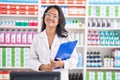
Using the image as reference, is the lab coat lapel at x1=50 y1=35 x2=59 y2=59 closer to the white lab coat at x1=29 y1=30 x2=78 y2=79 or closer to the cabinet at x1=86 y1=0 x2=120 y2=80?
the white lab coat at x1=29 y1=30 x2=78 y2=79

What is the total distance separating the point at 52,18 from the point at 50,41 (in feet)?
0.85

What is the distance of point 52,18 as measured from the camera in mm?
2150

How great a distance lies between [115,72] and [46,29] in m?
2.67

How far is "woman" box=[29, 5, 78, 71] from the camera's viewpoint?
2.17 m

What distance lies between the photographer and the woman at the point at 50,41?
2.17 m

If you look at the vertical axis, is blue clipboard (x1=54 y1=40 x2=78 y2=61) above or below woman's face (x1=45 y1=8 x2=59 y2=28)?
below

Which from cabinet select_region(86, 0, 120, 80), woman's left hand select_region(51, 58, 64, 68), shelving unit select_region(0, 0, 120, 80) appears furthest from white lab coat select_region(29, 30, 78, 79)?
cabinet select_region(86, 0, 120, 80)

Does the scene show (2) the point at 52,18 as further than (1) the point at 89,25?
No

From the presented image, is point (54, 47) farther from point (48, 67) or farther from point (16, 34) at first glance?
point (16, 34)

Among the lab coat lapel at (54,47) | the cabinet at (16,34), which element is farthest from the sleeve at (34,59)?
→ the cabinet at (16,34)

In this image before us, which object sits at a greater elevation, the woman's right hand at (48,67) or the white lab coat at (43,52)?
the white lab coat at (43,52)

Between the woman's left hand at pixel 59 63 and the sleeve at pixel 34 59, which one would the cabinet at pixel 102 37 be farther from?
the woman's left hand at pixel 59 63

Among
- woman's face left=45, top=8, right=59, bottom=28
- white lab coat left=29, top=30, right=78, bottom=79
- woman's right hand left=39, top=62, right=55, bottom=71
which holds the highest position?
woman's face left=45, top=8, right=59, bottom=28

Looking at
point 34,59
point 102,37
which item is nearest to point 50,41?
point 34,59
